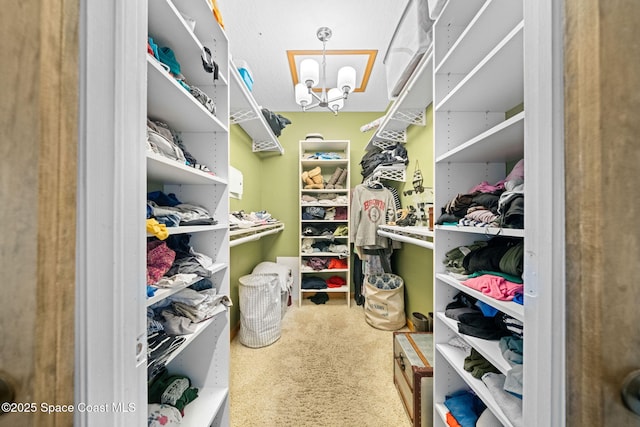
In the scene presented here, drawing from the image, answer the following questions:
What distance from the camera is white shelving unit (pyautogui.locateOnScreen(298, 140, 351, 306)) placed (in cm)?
277

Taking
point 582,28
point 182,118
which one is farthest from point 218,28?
point 582,28

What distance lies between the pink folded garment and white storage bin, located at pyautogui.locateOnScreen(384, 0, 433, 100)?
1230 millimetres

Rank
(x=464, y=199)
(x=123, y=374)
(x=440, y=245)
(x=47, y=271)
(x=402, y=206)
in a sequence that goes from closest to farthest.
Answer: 1. (x=47, y=271)
2. (x=123, y=374)
3. (x=464, y=199)
4. (x=440, y=245)
5. (x=402, y=206)

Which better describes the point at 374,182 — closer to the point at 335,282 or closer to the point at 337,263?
the point at 337,263

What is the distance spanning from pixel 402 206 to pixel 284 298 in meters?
1.63

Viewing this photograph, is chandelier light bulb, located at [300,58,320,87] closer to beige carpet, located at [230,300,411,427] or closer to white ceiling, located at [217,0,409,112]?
white ceiling, located at [217,0,409,112]

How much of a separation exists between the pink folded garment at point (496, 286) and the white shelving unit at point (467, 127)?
0.09ft

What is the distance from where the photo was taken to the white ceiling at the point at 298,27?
4.88 ft

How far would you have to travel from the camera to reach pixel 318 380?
152 centimetres

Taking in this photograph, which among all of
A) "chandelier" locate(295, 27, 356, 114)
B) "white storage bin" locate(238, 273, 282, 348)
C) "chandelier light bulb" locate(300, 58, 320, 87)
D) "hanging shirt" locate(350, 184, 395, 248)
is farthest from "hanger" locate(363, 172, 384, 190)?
"white storage bin" locate(238, 273, 282, 348)

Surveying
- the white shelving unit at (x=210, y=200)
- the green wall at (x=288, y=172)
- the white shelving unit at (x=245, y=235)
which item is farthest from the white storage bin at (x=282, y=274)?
the white shelving unit at (x=210, y=200)

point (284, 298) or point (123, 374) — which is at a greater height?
point (123, 374)

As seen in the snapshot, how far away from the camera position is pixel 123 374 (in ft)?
1.52

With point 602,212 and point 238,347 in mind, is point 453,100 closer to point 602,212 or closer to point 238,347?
point 602,212
